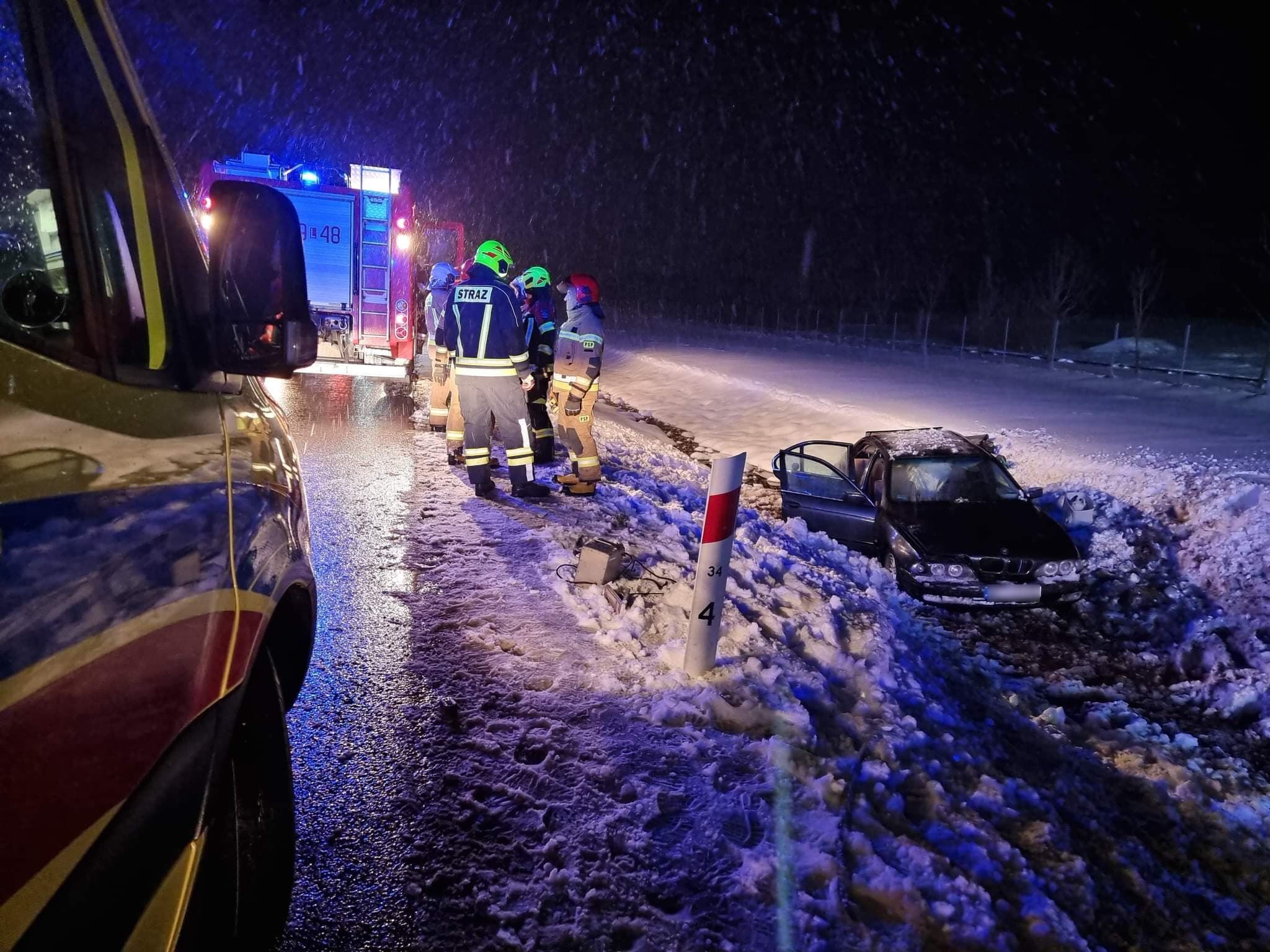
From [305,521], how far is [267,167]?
11.6 meters

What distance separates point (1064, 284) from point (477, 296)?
35.6 metres

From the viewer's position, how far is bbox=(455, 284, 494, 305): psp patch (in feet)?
22.7

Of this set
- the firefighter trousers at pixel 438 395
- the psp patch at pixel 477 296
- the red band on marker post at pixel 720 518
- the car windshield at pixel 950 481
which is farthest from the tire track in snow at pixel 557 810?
the firefighter trousers at pixel 438 395

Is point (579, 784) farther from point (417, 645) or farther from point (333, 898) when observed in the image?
point (417, 645)

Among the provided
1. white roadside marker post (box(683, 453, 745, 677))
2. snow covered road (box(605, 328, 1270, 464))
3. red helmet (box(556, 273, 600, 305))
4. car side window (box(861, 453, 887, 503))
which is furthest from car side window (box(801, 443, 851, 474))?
white roadside marker post (box(683, 453, 745, 677))

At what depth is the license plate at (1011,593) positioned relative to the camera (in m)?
6.32

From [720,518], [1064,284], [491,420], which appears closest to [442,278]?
[491,420]

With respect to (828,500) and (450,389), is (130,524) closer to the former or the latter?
(828,500)

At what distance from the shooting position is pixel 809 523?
323 inches

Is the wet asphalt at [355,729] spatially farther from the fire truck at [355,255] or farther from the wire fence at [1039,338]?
the wire fence at [1039,338]

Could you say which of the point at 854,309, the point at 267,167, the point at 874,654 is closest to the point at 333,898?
the point at 874,654

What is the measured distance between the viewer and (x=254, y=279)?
2.06 meters

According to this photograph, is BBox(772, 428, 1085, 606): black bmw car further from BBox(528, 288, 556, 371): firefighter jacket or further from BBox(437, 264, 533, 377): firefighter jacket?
BBox(437, 264, 533, 377): firefighter jacket

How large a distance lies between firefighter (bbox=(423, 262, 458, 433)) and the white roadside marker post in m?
6.56
